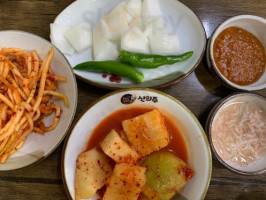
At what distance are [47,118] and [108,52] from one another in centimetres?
77

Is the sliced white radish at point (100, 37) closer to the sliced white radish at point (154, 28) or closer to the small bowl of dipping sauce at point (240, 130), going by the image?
the sliced white radish at point (154, 28)

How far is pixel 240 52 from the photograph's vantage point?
1.99 m

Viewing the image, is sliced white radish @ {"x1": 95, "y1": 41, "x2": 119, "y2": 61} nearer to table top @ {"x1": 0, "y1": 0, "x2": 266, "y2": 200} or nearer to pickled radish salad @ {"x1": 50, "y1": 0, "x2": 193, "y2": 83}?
pickled radish salad @ {"x1": 50, "y1": 0, "x2": 193, "y2": 83}

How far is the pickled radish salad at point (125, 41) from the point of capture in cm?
194

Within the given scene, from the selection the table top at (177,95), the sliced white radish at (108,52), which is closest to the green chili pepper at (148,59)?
the sliced white radish at (108,52)

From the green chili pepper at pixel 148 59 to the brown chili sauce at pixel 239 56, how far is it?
0.28 m

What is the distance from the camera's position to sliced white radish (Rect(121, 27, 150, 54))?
194 centimetres

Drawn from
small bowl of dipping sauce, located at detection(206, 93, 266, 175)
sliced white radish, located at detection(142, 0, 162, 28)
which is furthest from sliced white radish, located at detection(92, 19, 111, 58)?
small bowl of dipping sauce, located at detection(206, 93, 266, 175)

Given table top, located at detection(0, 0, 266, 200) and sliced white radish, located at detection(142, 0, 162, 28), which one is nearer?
table top, located at detection(0, 0, 266, 200)

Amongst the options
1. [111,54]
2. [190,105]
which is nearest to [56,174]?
[111,54]

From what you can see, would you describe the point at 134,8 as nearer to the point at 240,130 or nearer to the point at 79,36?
the point at 79,36

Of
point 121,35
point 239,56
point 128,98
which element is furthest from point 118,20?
point 239,56

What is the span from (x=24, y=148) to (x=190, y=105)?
1401mm

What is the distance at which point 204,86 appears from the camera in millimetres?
2047
